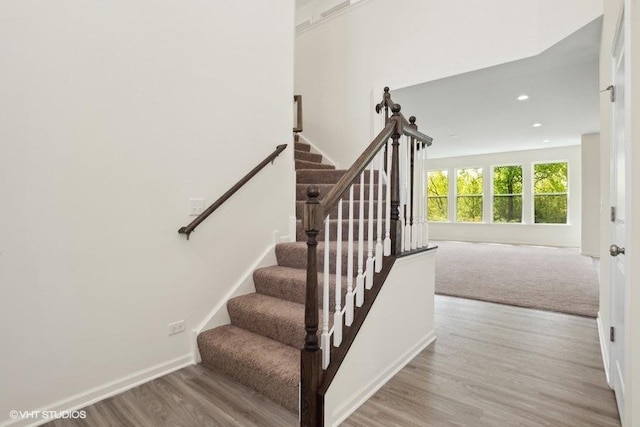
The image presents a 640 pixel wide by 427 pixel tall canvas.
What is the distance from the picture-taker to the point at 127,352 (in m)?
2.17

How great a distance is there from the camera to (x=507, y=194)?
9891 millimetres

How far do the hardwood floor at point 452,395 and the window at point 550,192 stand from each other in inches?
298

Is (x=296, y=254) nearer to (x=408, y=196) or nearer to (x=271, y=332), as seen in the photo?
(x=271, y=332)

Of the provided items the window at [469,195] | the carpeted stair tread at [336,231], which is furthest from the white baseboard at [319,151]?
the window at [469,195]

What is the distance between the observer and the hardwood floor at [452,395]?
184cm

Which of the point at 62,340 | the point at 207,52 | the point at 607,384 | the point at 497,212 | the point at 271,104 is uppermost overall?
the point at 207,52

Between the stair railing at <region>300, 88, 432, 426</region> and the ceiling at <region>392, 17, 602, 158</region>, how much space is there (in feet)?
6.41

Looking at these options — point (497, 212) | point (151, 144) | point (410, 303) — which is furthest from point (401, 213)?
point (497, 212)

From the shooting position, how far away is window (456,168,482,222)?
34.0 feet

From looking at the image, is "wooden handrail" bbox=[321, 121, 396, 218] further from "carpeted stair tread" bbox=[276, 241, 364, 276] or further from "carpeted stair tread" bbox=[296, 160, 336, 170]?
"carpeted stair tread" bbox=[296, 160, 336, 170]

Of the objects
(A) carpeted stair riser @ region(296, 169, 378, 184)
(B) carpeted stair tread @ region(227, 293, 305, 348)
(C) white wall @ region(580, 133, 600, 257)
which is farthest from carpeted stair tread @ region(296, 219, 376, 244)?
(C) white wall @ region(580, 133, 600, 257)

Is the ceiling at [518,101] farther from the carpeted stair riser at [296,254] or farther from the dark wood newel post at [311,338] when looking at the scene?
the dark wood newel post at [311,338]

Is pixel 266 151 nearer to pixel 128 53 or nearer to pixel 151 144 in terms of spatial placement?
pixel 151 144

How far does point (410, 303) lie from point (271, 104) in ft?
6.92
